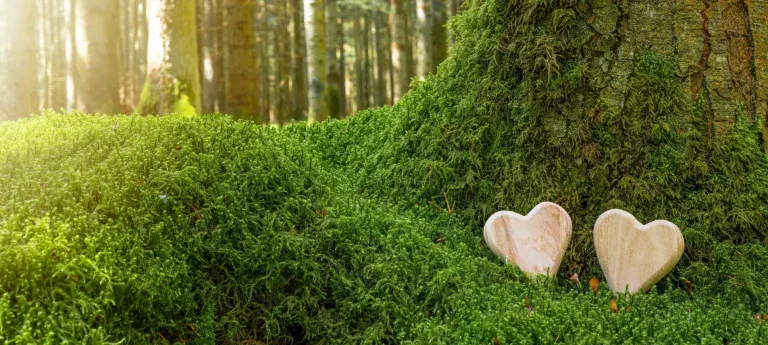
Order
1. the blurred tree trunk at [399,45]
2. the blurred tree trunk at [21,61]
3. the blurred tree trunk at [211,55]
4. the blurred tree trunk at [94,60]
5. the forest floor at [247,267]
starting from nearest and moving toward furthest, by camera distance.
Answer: the forest floor at [247,267]
the blurred tree trunk at [21,61]
the blurred tree trunk at [94,60]
the blurred tree trunk at [399,45]
the blurred tree trunk at [211,55]

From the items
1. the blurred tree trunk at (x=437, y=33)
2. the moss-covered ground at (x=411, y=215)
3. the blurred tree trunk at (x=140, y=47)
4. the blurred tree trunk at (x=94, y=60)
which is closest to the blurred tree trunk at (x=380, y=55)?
the blurred tree trunk at (x=140, y=47)

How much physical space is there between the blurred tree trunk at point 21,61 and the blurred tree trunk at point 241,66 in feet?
11.0

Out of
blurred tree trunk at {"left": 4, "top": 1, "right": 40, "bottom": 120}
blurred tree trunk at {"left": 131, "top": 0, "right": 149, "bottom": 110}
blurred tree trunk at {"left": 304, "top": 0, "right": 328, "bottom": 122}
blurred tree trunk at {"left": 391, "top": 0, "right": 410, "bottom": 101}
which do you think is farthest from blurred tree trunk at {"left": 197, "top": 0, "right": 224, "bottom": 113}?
blurred tree trunk at {"left": 131, "top": 0, "right": 149, "bottom": 110}

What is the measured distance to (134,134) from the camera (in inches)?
103

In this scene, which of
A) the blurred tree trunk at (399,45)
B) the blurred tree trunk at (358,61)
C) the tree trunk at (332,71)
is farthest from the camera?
the blurred tree trunk at (358,61)

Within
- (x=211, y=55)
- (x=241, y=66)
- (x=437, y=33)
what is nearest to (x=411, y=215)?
(x=241, y=66)

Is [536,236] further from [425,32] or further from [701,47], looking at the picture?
[425,32]

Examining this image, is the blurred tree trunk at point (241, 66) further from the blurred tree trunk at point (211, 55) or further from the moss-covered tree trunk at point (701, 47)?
the moss-covered tree trunk at point (701, 47)

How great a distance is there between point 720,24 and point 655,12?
0.32 m

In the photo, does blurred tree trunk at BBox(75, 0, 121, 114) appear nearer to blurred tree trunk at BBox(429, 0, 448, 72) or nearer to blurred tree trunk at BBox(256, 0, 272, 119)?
blurred tree trunk at BBox(429, 0, 448, 72)

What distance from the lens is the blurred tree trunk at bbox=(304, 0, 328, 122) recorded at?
11266mm

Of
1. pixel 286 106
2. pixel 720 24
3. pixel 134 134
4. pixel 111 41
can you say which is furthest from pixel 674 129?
pixel 286 106

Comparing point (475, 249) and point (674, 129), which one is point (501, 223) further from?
point (674, 129)

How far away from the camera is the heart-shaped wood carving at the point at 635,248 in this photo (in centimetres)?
238
